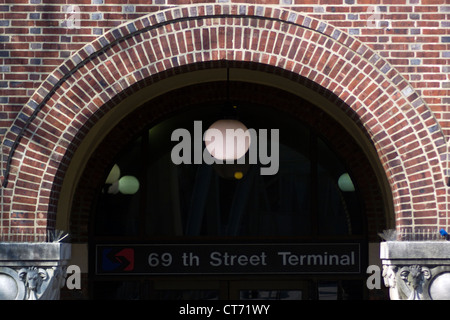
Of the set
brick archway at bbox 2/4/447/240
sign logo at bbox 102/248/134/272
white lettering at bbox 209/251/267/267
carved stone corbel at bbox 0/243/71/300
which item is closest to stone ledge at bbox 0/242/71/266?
carved stone corbel at bbox 0/243/71/300

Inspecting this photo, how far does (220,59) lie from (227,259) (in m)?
2.90

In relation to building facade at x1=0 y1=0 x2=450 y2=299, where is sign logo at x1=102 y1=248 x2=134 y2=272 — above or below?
below

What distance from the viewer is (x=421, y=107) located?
7121 millimetres

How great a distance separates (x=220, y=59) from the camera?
7.17 metres

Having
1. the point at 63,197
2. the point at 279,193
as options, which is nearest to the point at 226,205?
the point at 279,193

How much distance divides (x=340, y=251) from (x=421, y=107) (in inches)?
104

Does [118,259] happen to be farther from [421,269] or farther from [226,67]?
[421,269]

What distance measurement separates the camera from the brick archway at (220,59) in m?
7.08

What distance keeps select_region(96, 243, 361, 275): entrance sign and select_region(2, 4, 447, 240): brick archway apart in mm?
2112

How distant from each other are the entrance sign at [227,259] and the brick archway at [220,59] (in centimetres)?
211

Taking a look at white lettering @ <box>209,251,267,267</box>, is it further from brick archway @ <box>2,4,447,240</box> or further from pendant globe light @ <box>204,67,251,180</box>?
brick archway @ <box>2,4,447,240</box>

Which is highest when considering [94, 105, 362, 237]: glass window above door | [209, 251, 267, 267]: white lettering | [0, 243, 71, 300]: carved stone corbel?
[94, 105, 362, 237]: glass window above door

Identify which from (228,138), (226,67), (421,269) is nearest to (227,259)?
(228,138)

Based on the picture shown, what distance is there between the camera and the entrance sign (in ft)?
29.7
